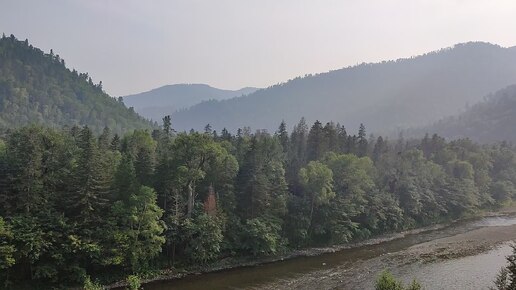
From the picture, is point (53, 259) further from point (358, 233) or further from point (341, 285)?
point (358, 233)

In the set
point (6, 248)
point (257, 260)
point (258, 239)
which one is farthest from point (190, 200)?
point (6, 248)

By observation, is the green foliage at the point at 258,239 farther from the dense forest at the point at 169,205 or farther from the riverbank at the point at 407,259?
the riverbank at the point at 407,259

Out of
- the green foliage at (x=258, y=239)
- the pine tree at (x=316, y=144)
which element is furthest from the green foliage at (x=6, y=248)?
the pine tree at (x=316, y=144)

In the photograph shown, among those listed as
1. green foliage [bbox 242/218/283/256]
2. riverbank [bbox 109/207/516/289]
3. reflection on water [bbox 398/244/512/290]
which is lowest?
reflection on water [bbox 398/244/512/290]

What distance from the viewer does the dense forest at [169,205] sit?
1729 inches

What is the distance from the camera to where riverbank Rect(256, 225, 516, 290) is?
48.7 m

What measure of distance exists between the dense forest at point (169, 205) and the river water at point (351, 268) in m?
3.36

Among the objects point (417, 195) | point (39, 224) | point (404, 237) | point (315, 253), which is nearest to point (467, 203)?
point (417, 195)

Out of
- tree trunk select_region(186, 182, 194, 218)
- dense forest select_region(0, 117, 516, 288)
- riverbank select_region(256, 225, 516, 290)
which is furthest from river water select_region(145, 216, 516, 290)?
tree trunk select_region(186, 182, 194, 218)

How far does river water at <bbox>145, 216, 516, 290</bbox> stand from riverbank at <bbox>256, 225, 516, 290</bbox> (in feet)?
0.41

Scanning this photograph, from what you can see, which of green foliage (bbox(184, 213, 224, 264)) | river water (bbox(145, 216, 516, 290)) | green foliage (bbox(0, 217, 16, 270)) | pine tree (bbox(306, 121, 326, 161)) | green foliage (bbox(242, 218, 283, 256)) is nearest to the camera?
green foliage (bbox(0, 217, 16, 270))

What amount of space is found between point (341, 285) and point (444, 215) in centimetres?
5427

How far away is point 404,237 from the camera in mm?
75562

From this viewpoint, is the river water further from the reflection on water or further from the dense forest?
the dense forest
